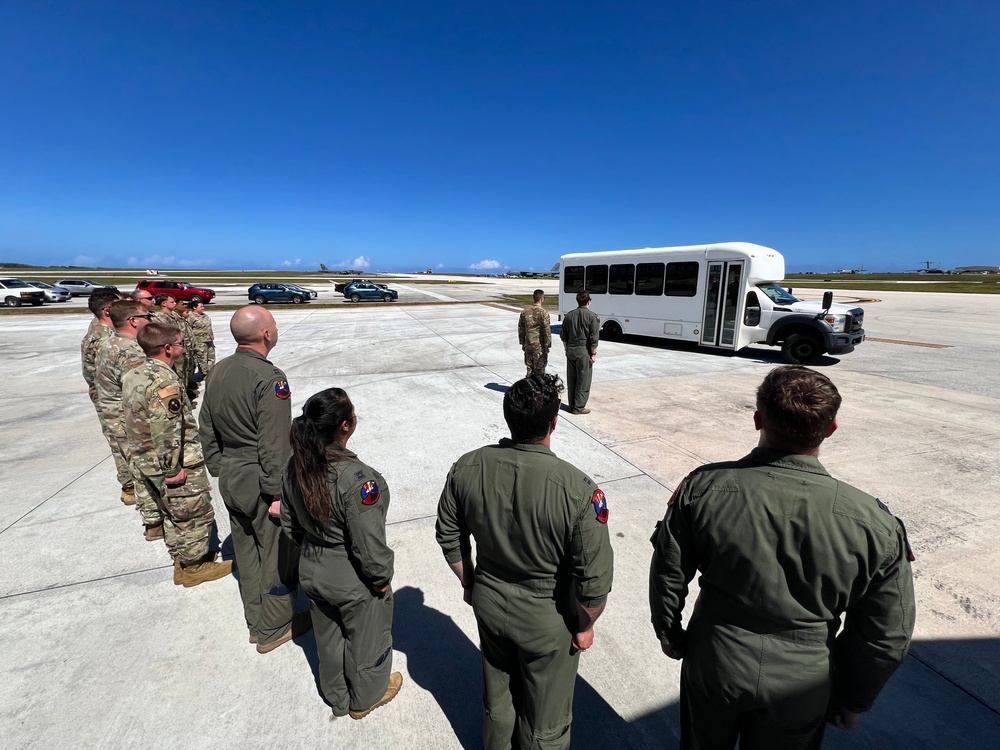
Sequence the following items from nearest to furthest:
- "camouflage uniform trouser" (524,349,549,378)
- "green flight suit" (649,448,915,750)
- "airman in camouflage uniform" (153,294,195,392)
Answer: "green flight suit" (649,448,915,750), "airman in camouflage uniform" (153,294,195,392), "camouflage uniform trouser" (524,349,549,378)

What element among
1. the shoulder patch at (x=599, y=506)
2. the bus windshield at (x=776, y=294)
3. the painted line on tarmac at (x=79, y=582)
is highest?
the bus windshield at (x=776, y=294)

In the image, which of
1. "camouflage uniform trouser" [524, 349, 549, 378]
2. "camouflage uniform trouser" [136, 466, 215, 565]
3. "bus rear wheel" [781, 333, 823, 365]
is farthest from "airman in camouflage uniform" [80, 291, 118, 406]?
"bus rear wheel" [781, 333, 823, 365]

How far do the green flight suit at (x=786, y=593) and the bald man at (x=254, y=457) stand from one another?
2.15 m

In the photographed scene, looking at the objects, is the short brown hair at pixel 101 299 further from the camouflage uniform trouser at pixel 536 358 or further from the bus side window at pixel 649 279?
the bus side window at pixel 649 279

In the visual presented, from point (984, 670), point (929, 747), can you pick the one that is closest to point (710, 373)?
point (984, 670)

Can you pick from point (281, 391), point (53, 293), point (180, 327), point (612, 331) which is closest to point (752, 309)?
point (612, 331)

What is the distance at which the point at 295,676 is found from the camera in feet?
7.85

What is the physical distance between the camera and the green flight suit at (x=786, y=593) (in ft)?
4.33

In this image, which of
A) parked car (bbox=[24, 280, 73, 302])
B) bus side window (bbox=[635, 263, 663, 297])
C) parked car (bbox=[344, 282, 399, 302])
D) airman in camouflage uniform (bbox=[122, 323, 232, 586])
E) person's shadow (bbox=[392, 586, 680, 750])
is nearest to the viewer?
person's shadow (bbox=[392, 586, 680, 750])

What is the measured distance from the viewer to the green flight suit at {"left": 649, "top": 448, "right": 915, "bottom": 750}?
132 cm

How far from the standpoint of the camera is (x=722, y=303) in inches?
441

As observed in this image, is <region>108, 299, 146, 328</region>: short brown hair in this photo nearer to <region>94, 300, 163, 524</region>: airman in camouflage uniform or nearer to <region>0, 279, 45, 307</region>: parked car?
<region>94, 300, 163, 524</region>: airman in camouflage uniform

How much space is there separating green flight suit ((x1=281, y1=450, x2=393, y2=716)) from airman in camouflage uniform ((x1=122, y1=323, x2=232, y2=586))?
4.61ft

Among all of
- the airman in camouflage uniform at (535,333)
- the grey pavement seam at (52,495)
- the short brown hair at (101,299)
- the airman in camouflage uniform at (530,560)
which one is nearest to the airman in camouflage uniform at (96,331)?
the short brown hair at (101,299)
